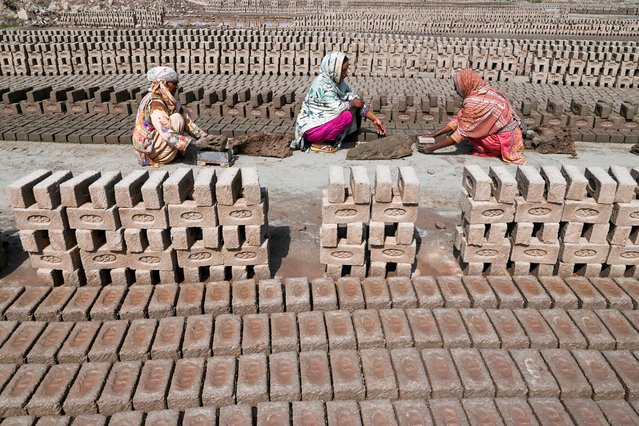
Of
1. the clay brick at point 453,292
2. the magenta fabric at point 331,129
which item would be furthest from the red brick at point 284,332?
the magenta fabric at point 331,129

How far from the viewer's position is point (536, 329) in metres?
3.53

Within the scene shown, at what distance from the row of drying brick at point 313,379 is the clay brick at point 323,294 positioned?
18.3 inches

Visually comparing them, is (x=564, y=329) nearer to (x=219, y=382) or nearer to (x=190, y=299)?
(x=219, y=382)

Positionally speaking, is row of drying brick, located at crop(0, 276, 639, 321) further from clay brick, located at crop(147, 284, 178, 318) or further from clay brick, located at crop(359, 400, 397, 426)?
clay brick, located at crop(359, 400, 397, 426)

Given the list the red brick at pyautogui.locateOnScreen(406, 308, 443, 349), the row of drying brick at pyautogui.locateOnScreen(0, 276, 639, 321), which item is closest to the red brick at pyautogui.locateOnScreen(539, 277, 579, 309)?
the row of drying brick at pyautogui.locateOnScreen(0, 276, 639, 321)

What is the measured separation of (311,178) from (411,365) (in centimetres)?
366

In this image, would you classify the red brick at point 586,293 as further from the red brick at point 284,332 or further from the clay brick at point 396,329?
the red brick at point 284,332

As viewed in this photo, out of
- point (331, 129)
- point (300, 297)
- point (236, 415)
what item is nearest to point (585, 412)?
point (300, 297)

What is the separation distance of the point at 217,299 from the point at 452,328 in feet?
5.95

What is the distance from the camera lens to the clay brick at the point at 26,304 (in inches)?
144

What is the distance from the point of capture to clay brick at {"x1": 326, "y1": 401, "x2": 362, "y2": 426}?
284 centimetres

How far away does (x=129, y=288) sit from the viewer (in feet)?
13.1

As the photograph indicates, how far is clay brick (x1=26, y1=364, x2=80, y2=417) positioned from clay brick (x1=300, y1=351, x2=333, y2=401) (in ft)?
4.97

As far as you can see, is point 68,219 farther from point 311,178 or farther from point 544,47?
point 544,47
